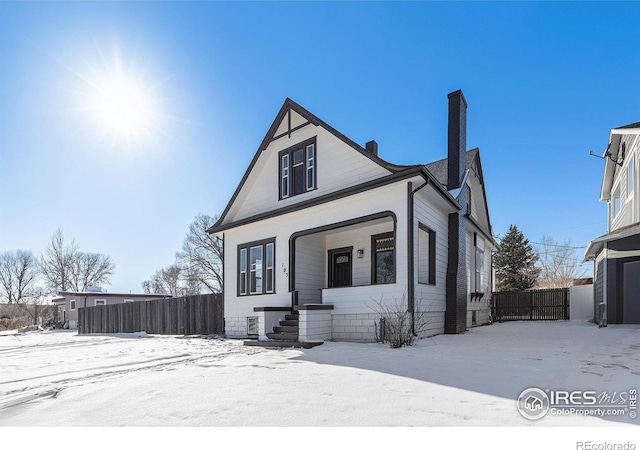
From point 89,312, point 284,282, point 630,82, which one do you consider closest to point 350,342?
point 284,282

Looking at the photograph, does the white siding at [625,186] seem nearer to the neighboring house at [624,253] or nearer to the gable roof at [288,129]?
the neighboring house at [624,253]

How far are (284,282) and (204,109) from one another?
5.89 meters

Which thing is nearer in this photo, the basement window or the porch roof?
the porch roof

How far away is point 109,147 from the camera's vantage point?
11.2 meters

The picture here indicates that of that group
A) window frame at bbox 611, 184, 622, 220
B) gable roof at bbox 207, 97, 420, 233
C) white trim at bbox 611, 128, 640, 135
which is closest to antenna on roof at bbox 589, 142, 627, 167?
window frame at bbox 611, 184, 622, 220

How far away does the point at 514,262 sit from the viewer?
100 feet

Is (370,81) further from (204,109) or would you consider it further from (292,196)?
(204,109)

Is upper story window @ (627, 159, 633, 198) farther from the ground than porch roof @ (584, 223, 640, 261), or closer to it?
farther from the ground

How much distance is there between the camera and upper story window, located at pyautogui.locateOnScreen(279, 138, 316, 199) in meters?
11.7

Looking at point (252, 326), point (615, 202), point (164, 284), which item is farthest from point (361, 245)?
point (164, 284)

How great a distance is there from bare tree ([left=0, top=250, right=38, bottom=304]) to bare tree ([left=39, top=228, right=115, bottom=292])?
4858mm

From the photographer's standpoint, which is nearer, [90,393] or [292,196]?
[90,393]

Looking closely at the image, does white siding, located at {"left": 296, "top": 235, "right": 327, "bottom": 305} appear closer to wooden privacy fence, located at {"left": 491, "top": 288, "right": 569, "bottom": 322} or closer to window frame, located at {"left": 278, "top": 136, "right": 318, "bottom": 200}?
window frame, located at {"left": 278, "top": 136, "right": 318, "bottom": 200}

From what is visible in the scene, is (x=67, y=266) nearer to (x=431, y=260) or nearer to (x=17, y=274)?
(x=17, y=274)
